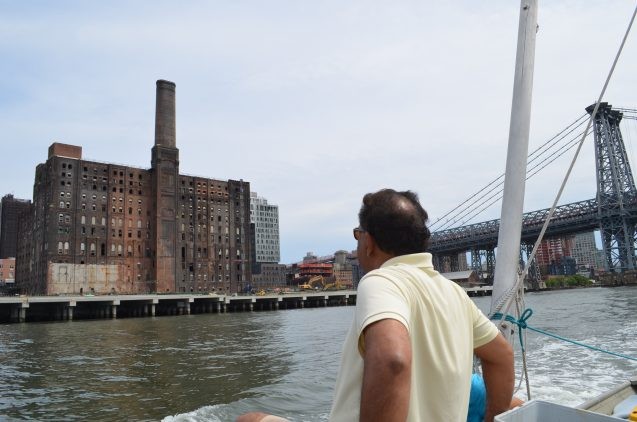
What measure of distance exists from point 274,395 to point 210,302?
183 feet

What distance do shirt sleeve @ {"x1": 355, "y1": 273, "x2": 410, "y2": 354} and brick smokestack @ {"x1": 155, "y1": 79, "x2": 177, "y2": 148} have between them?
89.0m

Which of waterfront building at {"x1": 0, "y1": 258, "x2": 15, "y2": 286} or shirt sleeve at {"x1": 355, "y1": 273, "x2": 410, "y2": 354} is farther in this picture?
waterfront building at {"x1": 0, "y1": 258, "x2": 15, "y2": 286}

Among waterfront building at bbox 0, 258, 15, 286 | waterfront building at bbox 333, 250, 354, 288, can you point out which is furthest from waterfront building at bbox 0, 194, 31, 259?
waterfront building at bbox 333, 250, 354, 288

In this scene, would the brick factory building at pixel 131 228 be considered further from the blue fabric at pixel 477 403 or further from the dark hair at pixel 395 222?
the dark hair at pixel 395 222

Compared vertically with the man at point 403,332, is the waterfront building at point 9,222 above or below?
above

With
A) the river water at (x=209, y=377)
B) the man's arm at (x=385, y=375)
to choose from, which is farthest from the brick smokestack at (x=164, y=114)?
the man's arm at (x=385, y=375)

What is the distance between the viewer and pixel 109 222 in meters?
81.9

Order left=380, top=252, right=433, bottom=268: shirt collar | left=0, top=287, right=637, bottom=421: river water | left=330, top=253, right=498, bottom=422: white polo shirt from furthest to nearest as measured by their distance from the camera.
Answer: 1. left=0, top=287, right=637, bottom=421: river water
2. left=380, top=252, right=433, bottom=268: shirt collar
3. left=330, top=253, right=498, bottom=422: white polo shirt

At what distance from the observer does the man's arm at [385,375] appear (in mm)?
1349

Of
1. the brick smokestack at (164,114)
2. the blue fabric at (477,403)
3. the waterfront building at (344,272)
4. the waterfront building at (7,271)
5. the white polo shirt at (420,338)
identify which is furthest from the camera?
the waterfront building at (344,272)

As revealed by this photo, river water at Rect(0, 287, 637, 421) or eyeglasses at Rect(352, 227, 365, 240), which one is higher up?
eyeglasses at Rect(352, 227, 365, 240)

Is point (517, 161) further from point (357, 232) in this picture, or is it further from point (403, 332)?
point (403, 332)

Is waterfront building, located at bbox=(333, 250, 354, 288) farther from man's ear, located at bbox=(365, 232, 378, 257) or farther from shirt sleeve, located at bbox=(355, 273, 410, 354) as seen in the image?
shirt sleeve, located at bbox=(355, 273, 410, 354)

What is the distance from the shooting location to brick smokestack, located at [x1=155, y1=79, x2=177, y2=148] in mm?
85375
